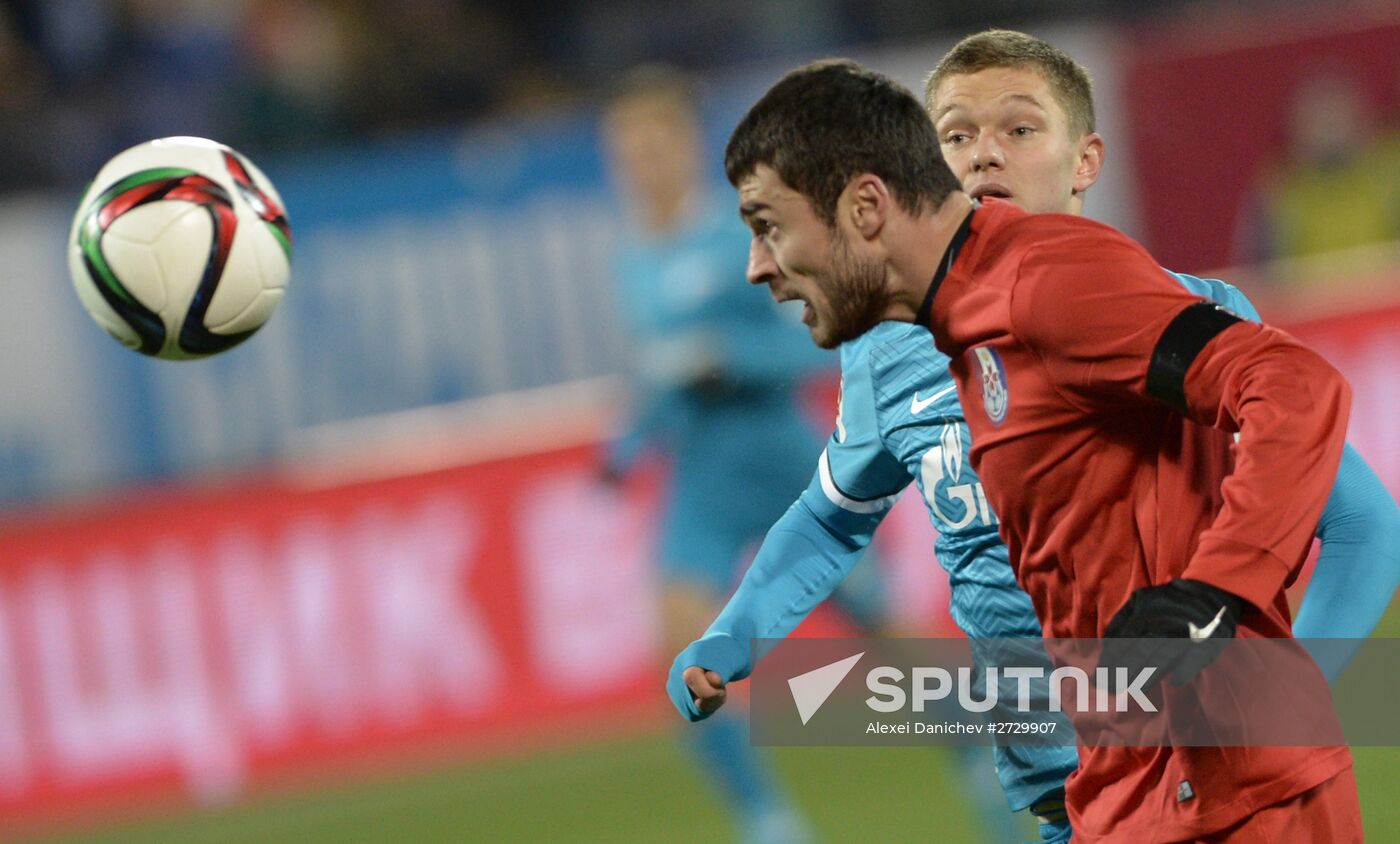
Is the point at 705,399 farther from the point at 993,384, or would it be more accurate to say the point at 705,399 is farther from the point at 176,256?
the point at 993,384

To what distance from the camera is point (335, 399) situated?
10.0 m

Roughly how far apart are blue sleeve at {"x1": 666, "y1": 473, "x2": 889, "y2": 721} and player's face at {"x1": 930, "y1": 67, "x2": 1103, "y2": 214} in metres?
0.59

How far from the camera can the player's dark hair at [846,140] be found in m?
2.44

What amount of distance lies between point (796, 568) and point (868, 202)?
947mm

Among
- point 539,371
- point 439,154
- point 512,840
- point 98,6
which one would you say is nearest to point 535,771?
point 512,840

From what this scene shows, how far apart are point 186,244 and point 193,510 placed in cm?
422

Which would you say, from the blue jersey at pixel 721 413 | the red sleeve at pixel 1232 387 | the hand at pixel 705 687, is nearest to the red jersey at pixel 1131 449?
the red sleeve at pixel 1232 387

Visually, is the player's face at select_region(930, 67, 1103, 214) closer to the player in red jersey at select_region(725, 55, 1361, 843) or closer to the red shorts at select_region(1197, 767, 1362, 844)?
the player in red jersey at select_region(725, 55, 1361, 843)

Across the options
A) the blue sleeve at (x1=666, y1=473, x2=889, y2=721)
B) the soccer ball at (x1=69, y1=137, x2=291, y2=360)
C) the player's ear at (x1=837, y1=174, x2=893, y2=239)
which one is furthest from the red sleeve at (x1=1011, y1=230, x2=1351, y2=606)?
the soccer ball at (x1=69, y1=137, x2=291, y2=360)

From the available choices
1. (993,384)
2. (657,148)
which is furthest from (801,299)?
(657,148)

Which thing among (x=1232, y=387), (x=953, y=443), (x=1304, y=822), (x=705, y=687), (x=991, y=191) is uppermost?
(x=991, y=191)

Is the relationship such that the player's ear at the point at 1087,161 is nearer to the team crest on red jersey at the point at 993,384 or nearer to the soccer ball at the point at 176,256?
the team crest on red jersey at the point at 993,384

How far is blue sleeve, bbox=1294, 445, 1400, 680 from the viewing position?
9.12 ft

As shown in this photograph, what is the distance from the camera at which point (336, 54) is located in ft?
35.4
